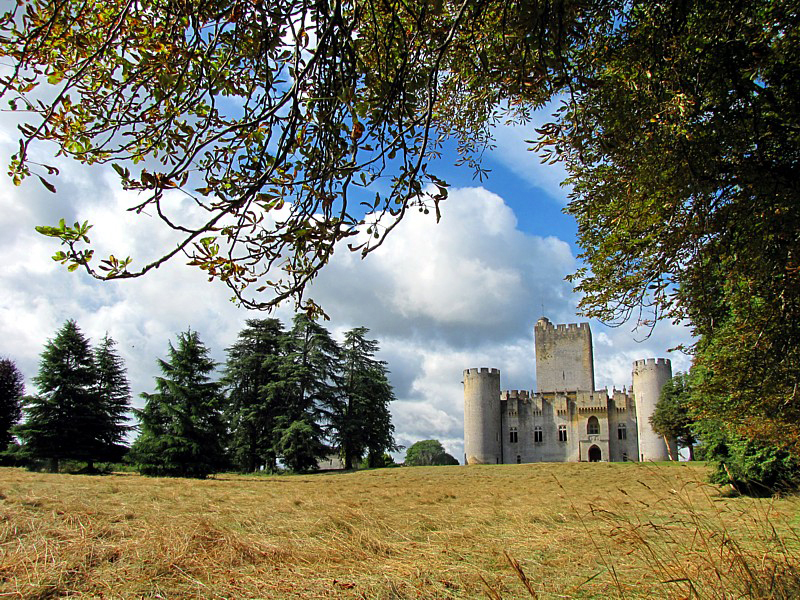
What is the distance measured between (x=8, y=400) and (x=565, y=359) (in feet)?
141

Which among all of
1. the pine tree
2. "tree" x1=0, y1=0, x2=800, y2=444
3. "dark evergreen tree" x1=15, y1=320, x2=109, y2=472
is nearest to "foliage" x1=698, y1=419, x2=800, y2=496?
"tree" x1=0, y1=0, x2=800, y2=444

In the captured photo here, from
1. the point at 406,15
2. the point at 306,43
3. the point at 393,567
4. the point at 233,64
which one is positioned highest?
the point at 406,15

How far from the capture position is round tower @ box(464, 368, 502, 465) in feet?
158

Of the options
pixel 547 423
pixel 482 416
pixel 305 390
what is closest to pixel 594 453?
pixel 547 423

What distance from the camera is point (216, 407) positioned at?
2478 cm

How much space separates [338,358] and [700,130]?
34707mm

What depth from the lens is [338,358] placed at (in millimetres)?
38844

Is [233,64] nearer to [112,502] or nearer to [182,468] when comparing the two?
[112,502]

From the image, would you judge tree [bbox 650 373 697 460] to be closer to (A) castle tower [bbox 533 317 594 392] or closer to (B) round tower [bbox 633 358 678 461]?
(B) round tower [bbox 633 358 678 461]

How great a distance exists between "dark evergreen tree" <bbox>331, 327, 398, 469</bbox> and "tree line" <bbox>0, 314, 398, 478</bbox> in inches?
2.8

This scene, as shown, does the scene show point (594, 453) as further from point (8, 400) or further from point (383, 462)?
point (8, 400)

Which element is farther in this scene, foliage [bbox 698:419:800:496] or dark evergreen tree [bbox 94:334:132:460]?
dark evergreen tree [bbox 94:334:132:460]

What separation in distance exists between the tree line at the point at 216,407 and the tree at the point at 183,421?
0.14 ft

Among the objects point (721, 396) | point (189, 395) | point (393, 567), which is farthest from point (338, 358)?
point (393, 567)
